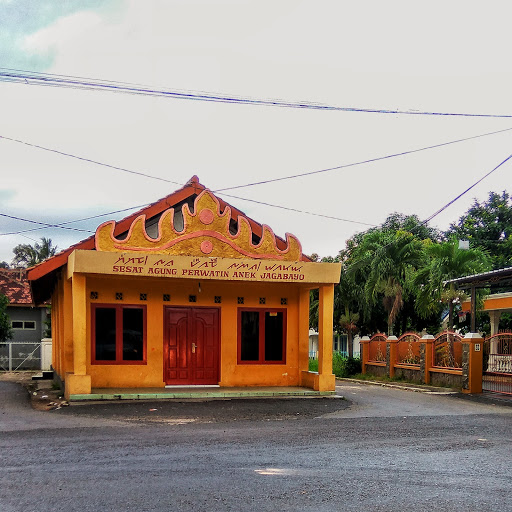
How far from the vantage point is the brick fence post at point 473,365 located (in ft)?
61.0

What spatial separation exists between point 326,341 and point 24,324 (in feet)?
68.6

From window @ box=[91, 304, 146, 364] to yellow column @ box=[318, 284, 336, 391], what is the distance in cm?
476

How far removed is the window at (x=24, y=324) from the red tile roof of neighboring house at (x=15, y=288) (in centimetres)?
130

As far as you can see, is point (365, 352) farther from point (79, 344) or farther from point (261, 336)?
point (79, 344)

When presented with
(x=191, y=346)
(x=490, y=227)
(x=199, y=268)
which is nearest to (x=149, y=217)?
(x=199, y=268)

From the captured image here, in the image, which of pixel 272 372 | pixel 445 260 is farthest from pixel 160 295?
pixel 445 260

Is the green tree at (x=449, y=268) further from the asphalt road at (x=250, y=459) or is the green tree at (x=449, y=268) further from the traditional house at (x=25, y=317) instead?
the traditional house at (x=25, y=317)

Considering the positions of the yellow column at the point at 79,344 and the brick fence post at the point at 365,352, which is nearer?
the yellow column at the point at 79,344

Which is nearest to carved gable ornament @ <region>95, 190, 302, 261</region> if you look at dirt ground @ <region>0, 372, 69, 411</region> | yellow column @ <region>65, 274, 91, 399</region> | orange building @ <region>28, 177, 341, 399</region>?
orange building @ <region>28, 177, 341, 399</region>

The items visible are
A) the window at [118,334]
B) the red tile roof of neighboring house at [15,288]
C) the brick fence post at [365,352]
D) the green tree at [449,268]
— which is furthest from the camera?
the red tile roof of neighboring house at [15,288]

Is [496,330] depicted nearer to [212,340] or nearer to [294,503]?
[212,340]

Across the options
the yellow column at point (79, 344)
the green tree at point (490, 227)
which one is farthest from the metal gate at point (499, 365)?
the green tree at point (490, 227)

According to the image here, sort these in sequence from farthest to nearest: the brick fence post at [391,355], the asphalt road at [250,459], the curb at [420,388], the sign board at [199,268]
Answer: the brick fence post at [391,355] < the curb at [420,388] < the sign board at [199,268] < the asphalt road at [250,459]

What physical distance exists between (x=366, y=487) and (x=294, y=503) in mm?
1081
